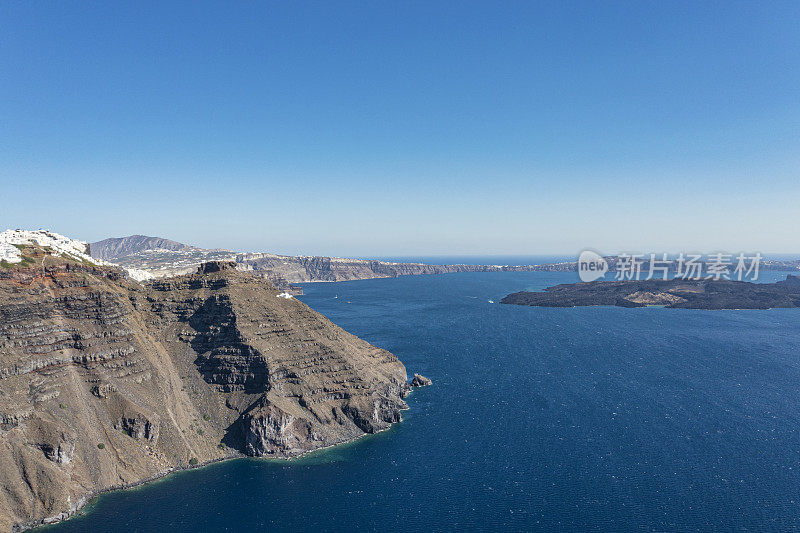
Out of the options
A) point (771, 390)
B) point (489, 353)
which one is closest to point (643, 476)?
point (771, 390)

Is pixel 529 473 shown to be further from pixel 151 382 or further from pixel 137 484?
pixel 151 382

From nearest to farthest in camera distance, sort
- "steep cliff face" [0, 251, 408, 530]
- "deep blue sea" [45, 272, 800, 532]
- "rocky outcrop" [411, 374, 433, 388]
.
→ "deep blue sea" [45, 272, 800, 532] < "steep cliff face" [0, 251, 408, 530] < "rocky outcrop" [411, 374, 433, 388]

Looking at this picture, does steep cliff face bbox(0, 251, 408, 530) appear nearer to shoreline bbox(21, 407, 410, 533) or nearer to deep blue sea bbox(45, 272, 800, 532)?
shoreline bbox(21, 407, 410, 533)

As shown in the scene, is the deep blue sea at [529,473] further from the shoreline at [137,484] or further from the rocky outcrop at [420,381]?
the rocky outcrop at [420,381]

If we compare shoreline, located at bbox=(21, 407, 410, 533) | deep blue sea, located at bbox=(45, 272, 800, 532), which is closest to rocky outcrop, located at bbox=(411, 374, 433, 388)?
deep blue sea, located at bbox=(45, 272, 800, 532)

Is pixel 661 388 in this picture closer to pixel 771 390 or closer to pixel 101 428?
pixel 771 390

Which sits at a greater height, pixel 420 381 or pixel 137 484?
pixel 420 381

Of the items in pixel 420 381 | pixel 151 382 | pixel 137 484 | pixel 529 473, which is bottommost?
pixel 137 484

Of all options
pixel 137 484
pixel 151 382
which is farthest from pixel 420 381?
pixel 137 484

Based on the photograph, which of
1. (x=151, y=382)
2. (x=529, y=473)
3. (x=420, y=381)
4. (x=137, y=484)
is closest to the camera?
(x=137, y=484)
